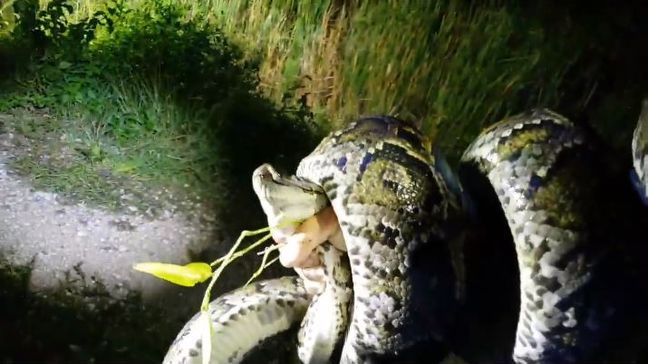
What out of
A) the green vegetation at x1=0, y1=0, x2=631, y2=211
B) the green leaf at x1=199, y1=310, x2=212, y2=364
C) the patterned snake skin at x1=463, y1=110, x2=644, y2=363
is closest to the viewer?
the patterned snake skin at x1=463, y1=110, x2=644, y2=363

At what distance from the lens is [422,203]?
81 centimetres

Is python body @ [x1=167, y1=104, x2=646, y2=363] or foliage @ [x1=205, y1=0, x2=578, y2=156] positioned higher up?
foliage @ [x1=205, y1=0, x2=578, y2=156]

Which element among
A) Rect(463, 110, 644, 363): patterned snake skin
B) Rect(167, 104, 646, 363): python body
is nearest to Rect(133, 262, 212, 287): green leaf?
Rect(167, 104, 646, 363): python body

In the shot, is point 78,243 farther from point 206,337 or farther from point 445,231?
point 445,231

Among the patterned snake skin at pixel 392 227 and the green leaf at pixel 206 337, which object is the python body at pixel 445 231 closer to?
the patterned snake skin at pixel 392 227

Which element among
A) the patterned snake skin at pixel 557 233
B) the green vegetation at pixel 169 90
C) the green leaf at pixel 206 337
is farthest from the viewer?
the green vegetation at pixel 169 90

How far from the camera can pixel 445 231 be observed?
822 millimetres

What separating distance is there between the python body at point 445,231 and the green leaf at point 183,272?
19 centimetres

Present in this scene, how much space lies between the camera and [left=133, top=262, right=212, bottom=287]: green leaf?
0.95m

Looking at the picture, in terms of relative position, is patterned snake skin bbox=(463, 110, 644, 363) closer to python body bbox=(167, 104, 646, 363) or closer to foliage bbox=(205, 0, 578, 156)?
python body bbox=(167, 104, 646, 363)

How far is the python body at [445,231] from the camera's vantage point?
780 mm

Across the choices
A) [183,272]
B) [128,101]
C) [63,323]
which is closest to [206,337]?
[183,272]

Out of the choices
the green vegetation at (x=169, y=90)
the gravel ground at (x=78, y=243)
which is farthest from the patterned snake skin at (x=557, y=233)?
the gravel ground at (x=78, y=243)

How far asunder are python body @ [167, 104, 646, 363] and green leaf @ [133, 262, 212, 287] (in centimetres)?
19
